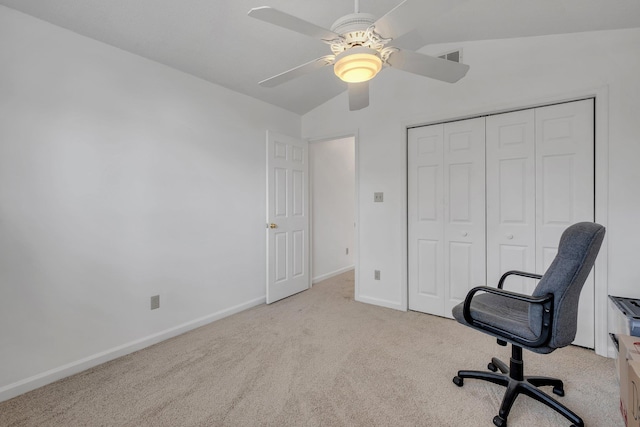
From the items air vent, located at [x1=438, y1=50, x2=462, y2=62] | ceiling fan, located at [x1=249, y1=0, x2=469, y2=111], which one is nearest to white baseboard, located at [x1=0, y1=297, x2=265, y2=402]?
ceiling fan, located at [x1=249, y1=0, x2=469, y2=111]

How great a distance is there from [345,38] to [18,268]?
7.80ft

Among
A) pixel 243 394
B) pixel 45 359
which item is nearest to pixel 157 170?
pixel 45 359

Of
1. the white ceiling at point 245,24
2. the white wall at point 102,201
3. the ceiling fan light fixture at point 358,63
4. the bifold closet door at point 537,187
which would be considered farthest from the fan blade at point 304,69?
the bifold closet door at point 537,187

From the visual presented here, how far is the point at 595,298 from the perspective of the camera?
2.21m

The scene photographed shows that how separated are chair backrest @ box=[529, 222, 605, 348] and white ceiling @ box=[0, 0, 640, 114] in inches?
64.8

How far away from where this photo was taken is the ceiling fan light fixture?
1.40 meters

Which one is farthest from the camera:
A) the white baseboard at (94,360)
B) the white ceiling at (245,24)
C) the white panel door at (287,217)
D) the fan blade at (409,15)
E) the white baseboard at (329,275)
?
the white baseboard at (329,275)

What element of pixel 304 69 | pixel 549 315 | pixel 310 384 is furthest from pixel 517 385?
pixel 304 69

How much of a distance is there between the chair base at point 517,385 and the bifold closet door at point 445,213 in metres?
1.10

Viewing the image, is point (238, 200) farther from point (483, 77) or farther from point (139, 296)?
point (483, 77)

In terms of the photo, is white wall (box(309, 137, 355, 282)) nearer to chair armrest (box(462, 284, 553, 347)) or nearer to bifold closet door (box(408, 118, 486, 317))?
bifold closet door (box(408, 118, 486, 317))

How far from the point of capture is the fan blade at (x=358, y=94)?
1918mm

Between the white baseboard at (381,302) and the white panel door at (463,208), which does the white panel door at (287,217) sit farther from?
the white panel door at (463,208)

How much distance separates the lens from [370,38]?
1.40 metres
